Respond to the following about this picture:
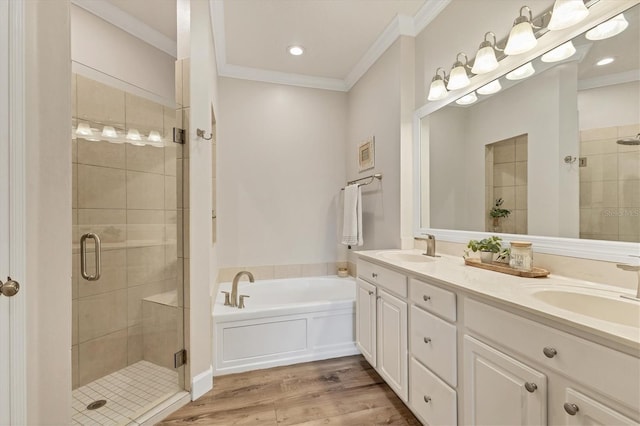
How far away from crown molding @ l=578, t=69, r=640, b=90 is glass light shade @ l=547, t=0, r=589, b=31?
252mm

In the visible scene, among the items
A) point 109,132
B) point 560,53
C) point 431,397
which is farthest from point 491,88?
point 109,132

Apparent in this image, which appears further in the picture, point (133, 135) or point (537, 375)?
point (133, 135)

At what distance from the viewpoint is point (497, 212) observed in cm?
164

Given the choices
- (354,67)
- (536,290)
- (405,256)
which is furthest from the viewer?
(354,67)

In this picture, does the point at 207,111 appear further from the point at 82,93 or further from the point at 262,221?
the point at 262,221

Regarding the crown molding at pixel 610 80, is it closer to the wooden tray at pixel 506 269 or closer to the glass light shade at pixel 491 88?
the glass light shade at pixel 491 88

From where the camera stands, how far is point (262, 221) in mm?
3016

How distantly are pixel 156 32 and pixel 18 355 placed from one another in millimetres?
2290

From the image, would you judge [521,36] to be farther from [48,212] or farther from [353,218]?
[48,212]

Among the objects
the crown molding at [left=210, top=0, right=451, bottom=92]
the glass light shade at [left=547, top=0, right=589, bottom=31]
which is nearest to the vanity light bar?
the glass light shade at [left=547, top=0, right=589, bottom=31]

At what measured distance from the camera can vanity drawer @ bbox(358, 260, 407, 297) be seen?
5.07ft

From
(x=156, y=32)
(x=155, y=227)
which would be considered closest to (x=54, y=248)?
(x=155, y=227)

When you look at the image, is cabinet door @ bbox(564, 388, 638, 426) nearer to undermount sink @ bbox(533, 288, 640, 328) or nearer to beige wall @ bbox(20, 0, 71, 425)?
undermount sink @ bbox(533, 288, 640, 328)

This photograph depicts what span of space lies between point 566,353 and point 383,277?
1019 millimetres
